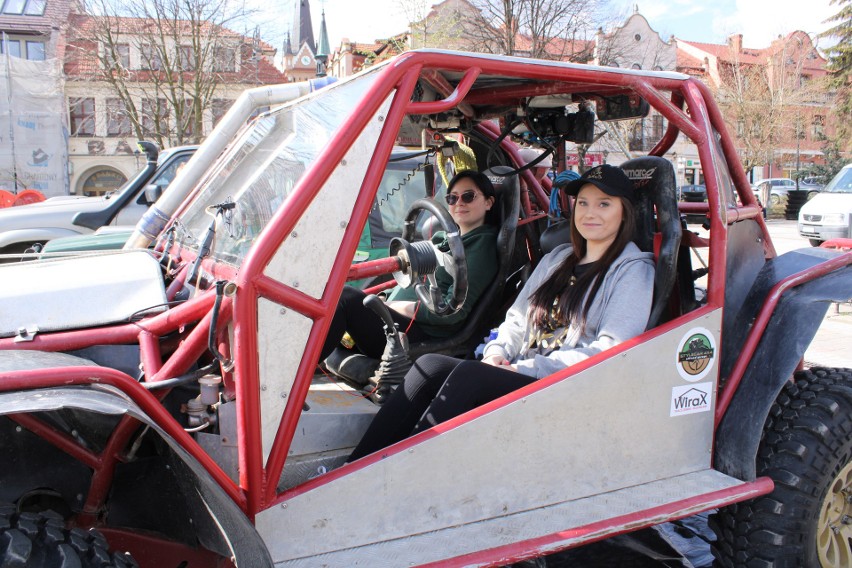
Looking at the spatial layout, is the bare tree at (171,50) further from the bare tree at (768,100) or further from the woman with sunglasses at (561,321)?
the bare tree at (768,100)

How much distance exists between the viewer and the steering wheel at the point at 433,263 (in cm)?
227

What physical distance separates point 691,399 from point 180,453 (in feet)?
5.65

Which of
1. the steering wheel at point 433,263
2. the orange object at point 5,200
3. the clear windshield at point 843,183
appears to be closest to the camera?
the steering wheel at point 433,263

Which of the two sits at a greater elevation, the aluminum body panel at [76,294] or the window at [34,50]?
the window at [34,50]

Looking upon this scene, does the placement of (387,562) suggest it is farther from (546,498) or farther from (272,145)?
(272,145)

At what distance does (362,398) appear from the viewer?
113 inches

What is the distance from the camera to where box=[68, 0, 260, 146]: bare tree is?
1906 cm

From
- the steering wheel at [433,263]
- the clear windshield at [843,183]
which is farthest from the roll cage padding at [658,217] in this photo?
the clear windshield at [843,183]

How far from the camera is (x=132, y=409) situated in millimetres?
1623

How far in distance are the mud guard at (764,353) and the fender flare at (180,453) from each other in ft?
5.55

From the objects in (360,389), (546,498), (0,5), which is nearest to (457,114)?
(360,389)

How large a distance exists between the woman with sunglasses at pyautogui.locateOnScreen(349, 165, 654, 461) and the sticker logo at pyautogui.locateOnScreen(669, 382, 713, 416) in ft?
0.84

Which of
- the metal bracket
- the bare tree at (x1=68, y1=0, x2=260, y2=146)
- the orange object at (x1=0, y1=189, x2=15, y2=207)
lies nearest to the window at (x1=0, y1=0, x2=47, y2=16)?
the bare tree at (x1=68, y1=0, x2=260, y2=146)

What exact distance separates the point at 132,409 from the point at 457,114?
214cm
